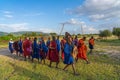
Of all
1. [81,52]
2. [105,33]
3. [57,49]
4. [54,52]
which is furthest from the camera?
[105,33]

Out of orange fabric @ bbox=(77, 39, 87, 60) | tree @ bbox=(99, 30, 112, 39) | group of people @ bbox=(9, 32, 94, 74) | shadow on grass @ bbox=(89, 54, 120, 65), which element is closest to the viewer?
group of people @ bbox=(9, 32, 94, 74)

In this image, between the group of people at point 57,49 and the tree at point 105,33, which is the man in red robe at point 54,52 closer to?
the group of people at point 57,49

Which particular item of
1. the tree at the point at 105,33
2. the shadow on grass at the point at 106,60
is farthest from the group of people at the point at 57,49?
the tree at the point at 105,33

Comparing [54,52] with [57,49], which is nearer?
[57,49]

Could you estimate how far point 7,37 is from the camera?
6656 centimetres

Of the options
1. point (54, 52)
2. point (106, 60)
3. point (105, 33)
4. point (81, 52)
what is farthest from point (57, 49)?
point (105, 33)

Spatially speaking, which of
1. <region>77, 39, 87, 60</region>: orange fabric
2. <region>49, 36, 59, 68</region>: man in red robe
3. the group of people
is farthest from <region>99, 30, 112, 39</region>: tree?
<region>49, 36, 59, 68</region>: man in red robe

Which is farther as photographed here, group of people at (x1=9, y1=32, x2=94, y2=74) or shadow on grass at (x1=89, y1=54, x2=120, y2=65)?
shadow on grass at (x1=89, y1=54, x2=120, y2=65)

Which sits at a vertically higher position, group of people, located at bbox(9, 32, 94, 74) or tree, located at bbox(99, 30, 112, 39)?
group of people, located at bbox(9, 32, 94, 74)

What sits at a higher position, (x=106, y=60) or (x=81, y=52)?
(x=81, y=52)

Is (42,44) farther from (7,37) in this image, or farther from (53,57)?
(7,37)

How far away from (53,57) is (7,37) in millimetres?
54368

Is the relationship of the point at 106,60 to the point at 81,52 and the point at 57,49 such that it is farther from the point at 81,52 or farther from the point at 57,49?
the point at 57,49

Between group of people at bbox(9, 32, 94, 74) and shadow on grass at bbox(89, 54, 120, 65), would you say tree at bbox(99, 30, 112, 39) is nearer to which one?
shadow on grass at bbox(89, 54, 120, 65)
